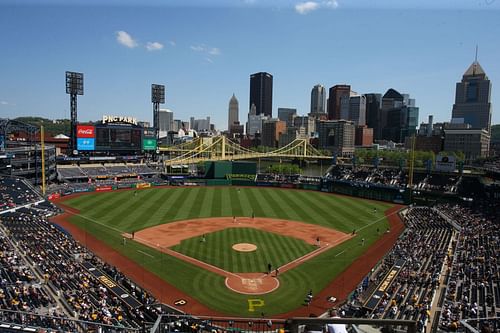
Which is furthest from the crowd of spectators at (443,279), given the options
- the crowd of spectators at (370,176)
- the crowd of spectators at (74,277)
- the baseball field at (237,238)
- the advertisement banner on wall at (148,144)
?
the advertisement banner on wall at (148,144)

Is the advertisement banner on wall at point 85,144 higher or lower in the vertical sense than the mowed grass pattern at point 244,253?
higher

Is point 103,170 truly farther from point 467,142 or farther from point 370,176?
point 467,142

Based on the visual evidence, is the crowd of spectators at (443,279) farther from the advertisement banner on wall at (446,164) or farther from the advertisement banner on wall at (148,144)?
the advertisement banner on wall at (148,144)

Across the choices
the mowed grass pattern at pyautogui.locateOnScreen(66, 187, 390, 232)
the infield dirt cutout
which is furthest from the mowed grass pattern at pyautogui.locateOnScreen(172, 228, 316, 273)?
the mowed grass pattern at pyautogui.locateOnScreen(66, 187, 390, 232)

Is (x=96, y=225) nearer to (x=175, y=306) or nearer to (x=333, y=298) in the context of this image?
(x=175, y=306)

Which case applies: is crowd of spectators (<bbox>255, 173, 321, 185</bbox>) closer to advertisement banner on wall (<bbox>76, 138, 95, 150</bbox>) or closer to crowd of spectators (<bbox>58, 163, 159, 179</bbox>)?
crowd of spectators (<bbox>58, 163, 159, 179</bbox>)

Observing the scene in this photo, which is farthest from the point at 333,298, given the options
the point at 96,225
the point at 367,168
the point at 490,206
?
the point at 367,168

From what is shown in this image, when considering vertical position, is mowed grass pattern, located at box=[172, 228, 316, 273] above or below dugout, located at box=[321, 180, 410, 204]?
below
